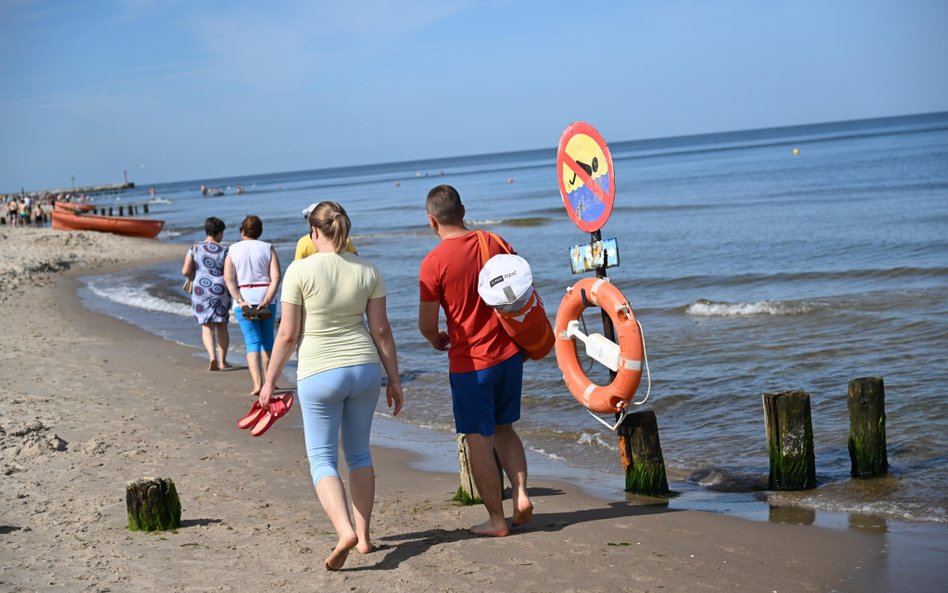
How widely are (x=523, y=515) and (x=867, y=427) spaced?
2.61 meters

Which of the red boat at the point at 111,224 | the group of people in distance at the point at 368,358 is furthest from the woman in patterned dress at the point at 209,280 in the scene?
the red boat at the point at 111,224

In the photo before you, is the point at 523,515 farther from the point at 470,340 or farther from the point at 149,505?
the point at 149,505

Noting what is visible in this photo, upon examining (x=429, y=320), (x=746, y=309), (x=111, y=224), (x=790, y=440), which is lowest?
(x=790, y=440)

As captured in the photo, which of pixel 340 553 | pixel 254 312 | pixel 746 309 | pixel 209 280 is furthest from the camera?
pixel 746 309

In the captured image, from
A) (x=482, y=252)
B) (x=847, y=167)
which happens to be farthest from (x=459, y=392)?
(x=847, y=167)

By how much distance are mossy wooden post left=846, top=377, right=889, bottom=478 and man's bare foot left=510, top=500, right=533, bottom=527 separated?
240 cm

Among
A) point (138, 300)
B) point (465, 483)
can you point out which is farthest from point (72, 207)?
point (465, 483)

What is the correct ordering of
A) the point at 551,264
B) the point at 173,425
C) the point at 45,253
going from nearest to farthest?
the point at 173,425 → the point at 551,264 → the point at 45,253

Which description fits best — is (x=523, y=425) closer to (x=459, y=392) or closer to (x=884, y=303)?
(x=459, y=392)

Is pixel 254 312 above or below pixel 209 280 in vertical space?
below

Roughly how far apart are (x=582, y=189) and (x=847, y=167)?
49.6 meters

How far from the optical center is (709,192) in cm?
4394

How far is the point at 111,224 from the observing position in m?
39.8

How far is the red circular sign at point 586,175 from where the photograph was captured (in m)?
5.58
